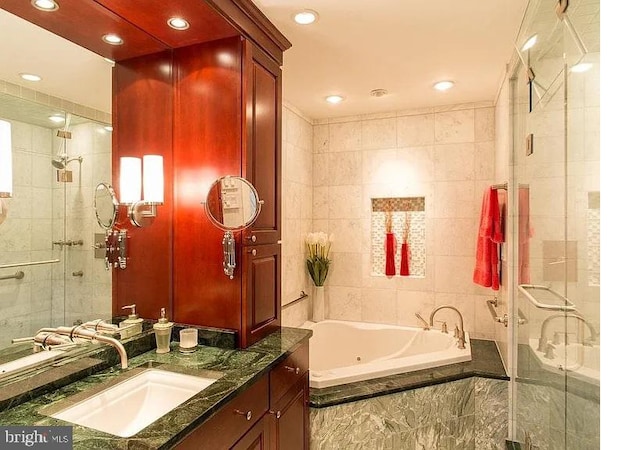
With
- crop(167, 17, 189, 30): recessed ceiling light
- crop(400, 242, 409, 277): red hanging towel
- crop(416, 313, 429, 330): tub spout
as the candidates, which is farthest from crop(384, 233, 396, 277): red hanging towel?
crop(167, 17, 189, 30): recessed ceiling light

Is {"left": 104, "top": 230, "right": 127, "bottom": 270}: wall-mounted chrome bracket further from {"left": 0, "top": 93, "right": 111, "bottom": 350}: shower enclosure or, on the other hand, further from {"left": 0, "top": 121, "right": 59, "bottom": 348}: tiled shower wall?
{"left": 0, "top": 121, "right": 59, "bottom": 348}: tiled shower wall

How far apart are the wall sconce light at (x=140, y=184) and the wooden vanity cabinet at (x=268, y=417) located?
1.02 metres

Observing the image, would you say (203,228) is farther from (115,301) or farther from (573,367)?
(573,367)

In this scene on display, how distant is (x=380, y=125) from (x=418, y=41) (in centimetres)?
141

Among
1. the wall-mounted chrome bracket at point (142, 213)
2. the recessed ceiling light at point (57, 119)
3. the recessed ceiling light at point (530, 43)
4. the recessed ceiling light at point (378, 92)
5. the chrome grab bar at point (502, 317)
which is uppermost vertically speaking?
the recessed ceiling light at point (378, 92)

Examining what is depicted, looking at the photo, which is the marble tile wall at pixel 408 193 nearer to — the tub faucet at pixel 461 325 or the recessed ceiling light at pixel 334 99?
the tub faucet at pixel 461 325

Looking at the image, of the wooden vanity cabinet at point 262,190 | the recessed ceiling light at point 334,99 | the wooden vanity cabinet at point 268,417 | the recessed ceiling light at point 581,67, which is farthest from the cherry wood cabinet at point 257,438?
the recessed ceiling light at point 334,99

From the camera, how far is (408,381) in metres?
2.37

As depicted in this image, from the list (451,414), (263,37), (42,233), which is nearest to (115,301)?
(42,233)

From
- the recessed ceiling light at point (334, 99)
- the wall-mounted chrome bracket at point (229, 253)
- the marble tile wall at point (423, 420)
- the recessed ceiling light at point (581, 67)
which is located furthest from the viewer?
the recessed ceiling light at point (334, 99)

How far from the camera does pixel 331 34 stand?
207cm

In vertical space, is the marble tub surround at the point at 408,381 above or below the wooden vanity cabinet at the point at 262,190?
below

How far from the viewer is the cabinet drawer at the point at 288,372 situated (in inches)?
67.7

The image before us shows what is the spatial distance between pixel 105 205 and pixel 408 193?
2.53 m
